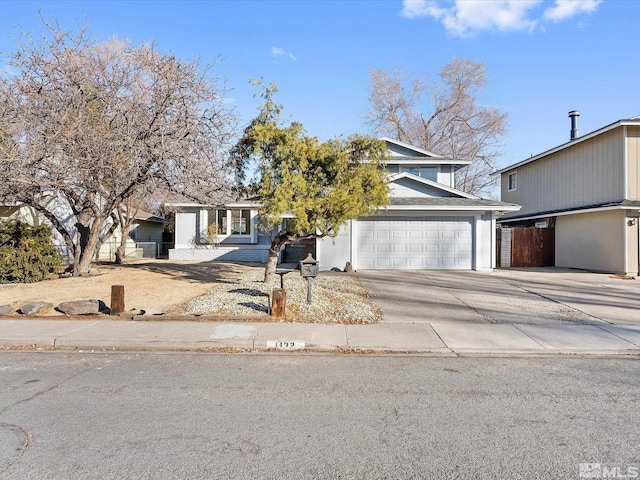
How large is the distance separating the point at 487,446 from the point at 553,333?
Result: 509cm

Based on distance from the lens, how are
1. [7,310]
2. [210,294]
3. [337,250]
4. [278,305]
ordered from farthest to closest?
[337,250] < [210,294] < [7,310] < [278,305]

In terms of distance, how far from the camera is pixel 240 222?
2322 cm

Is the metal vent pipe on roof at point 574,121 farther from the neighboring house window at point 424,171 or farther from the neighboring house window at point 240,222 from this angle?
the neighboring house window at point 240,222

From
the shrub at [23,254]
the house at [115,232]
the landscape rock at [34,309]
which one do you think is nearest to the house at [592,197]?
the landscape rock at [34,309]

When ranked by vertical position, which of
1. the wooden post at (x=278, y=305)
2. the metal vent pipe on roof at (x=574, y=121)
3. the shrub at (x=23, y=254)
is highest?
the metal vent pipe on roof at (x=574, y=121)

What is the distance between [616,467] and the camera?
10.5 ft

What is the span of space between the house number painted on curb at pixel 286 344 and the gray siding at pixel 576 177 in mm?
16573

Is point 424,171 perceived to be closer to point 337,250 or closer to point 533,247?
point 533,247

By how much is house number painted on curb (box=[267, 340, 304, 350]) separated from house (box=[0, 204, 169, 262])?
661 inches

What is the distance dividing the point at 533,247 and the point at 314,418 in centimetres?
2041

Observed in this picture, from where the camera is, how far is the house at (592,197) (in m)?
16.5

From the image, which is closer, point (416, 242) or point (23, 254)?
point (23, 254)

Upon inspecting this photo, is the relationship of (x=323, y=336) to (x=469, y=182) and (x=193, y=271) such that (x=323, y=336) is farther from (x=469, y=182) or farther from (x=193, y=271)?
(x=469, y=182)

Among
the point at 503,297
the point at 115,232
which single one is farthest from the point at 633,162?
the point at 115,232
